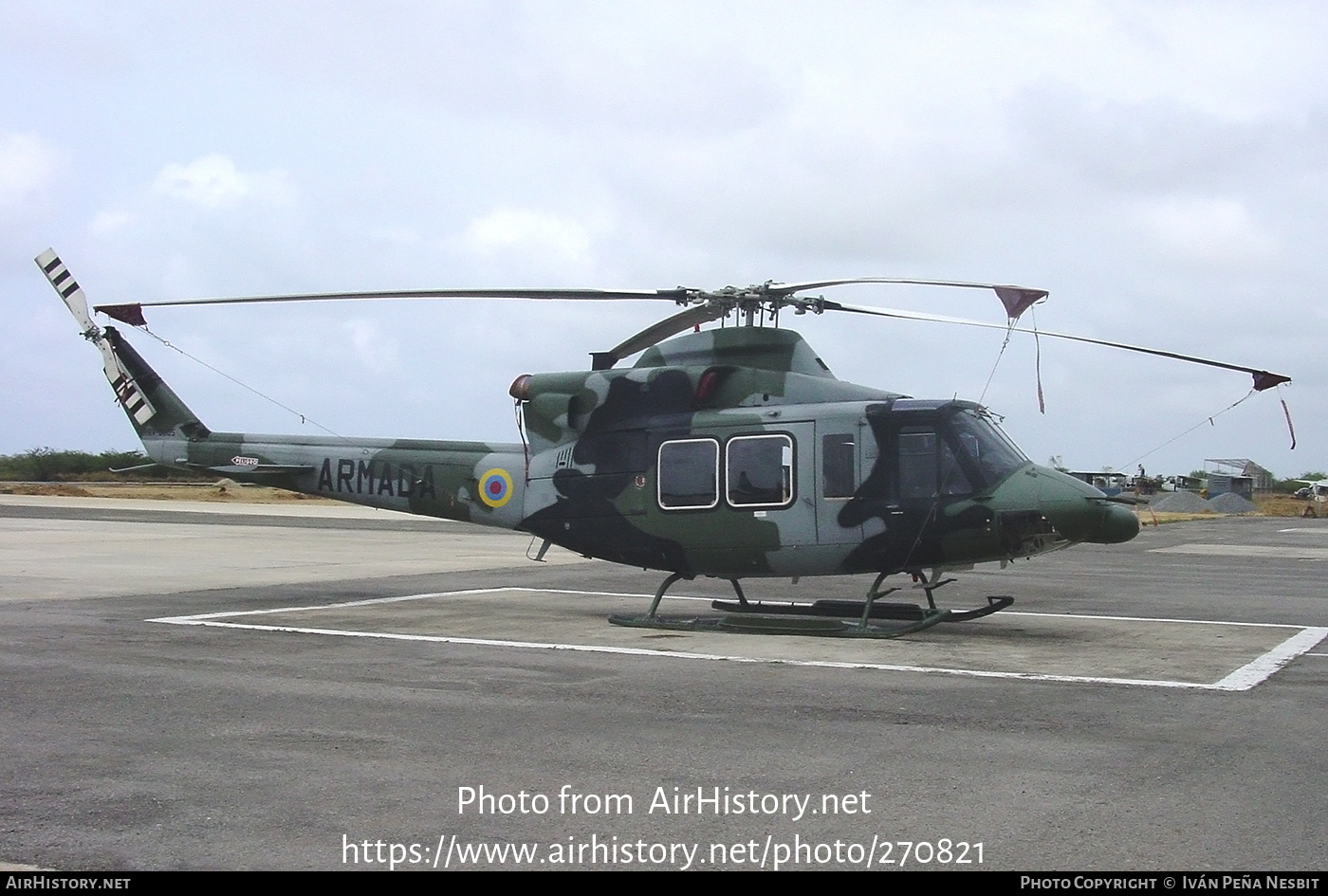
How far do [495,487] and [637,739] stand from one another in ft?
25.1

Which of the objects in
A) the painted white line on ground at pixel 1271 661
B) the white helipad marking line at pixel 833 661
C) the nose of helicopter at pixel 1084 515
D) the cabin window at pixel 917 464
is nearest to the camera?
the painted white line on ground at pixel 1271 661

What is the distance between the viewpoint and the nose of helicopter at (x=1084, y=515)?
12.0 m

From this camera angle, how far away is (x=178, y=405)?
1725 centimetres

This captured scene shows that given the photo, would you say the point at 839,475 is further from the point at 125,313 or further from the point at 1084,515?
the point at 125,313

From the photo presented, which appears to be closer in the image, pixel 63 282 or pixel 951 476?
pixel 951 476

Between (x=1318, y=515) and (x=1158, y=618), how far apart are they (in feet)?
225

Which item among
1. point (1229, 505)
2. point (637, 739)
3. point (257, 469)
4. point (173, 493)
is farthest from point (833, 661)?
point (1229, 505)

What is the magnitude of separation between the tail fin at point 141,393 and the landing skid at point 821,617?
23.3 ft

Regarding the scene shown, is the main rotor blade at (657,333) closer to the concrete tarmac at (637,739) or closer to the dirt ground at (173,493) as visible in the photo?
the concrete tarmac at (637,739)

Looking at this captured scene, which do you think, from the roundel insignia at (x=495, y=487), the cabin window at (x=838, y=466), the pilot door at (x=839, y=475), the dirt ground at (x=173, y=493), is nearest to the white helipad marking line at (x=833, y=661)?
the pilot door at (x=839, y=475)

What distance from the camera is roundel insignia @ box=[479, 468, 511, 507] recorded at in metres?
15.0

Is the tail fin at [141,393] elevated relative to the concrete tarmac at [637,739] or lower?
elevated

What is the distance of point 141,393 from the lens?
56.8 feet

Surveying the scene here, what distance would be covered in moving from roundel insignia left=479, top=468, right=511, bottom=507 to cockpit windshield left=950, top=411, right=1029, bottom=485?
5.46m
